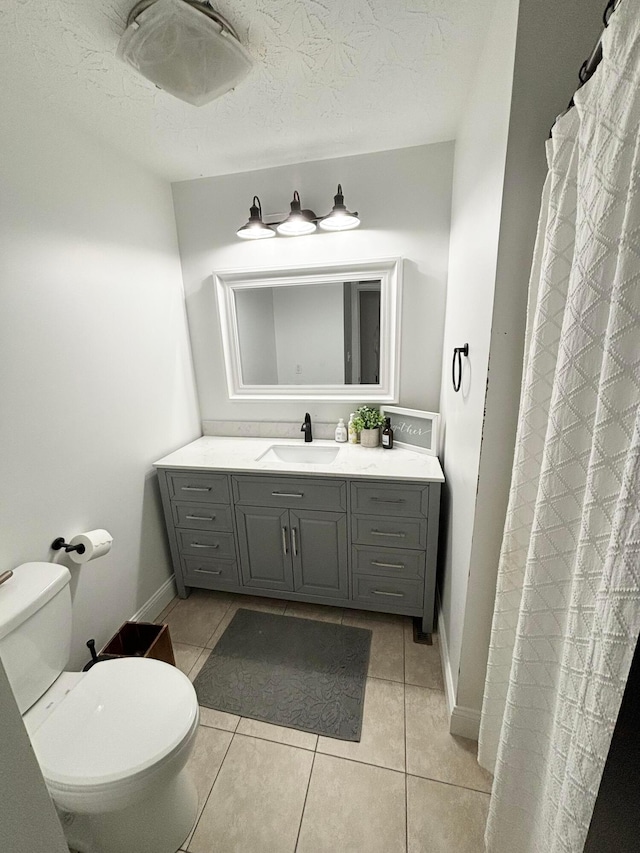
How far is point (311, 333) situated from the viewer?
6.76 feet

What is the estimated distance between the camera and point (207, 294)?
6.88ft

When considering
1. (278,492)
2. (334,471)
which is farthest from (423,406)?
(278,492)

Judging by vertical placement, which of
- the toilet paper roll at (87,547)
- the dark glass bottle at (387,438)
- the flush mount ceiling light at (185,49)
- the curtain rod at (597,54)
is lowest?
the toilet paper roll at (87,547)

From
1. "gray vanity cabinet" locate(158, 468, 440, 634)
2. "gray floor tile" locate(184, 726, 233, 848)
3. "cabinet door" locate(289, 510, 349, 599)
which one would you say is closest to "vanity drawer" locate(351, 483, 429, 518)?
"gray vanity cabinet" locate(158, 468, 440, 634)

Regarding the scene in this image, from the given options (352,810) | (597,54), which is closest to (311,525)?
(352,810)

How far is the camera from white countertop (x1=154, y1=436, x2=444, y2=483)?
161cm

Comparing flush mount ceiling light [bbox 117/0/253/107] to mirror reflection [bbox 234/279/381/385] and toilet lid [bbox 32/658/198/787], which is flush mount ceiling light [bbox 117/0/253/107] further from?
toilet lid [bbox 32/658/198/787]

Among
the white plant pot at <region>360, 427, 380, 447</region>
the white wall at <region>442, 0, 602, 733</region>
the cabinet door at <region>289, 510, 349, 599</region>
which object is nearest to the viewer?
the white wall at <region>442, 0, 602, 733</region>

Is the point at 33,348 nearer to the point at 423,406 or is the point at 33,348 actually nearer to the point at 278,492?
the point at 278,492

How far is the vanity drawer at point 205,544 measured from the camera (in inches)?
74.1

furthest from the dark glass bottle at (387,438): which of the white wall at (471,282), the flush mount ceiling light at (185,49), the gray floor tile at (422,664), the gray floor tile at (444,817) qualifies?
the flush mount ceiling light at (185,49)

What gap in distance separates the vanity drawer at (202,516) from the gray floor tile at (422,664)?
1079 mm

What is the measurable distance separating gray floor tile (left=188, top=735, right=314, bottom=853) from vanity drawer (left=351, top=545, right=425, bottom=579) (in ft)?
2.41

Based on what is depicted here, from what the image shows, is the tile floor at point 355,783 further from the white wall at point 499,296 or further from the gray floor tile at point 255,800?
the white wall at point 499,296
